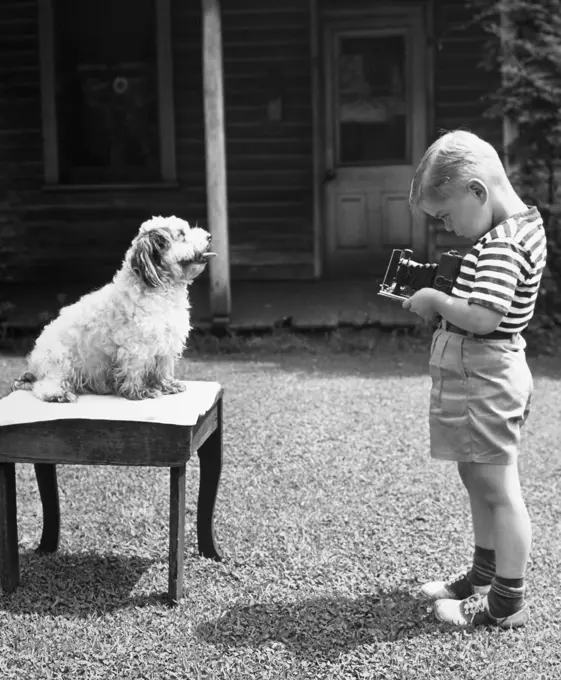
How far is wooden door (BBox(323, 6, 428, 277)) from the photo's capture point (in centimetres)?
1066

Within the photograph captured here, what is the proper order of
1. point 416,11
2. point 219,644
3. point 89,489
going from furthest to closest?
point 416,11, point 89,489, point 219,644

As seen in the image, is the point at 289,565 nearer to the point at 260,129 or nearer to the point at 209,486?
the point at 209,486

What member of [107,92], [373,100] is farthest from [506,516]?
[107,92]

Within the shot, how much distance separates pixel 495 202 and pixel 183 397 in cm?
137

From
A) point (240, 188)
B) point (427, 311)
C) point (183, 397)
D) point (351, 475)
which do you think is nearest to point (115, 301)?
point (183, 397)

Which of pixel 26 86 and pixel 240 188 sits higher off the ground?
pixel 26 86

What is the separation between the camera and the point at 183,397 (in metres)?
3.52

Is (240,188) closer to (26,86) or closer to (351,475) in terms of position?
(26,86)

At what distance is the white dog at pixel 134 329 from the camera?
341 cm

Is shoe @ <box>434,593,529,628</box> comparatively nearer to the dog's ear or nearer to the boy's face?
the boy's face

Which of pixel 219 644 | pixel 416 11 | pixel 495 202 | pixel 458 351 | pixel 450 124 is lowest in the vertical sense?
pixel 219 644

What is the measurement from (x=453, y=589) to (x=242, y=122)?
26.9 ft

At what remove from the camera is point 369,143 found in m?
10.9

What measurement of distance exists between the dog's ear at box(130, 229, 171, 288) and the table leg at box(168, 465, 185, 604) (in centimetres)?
71
